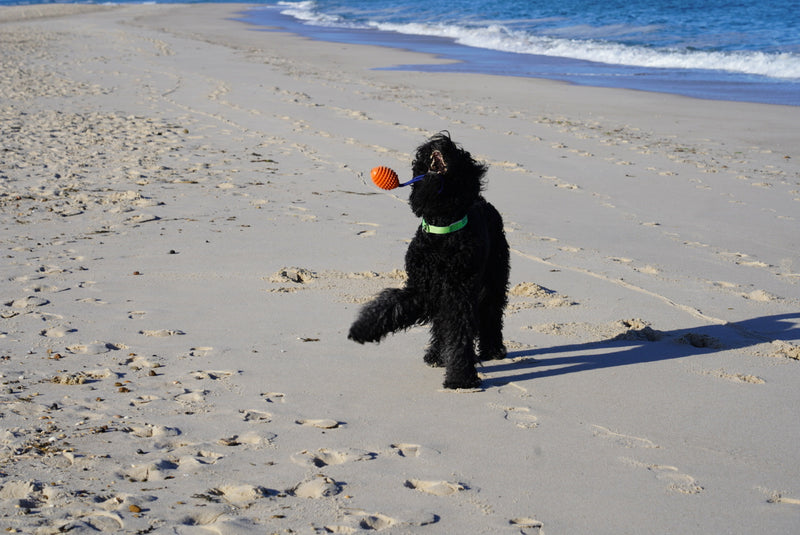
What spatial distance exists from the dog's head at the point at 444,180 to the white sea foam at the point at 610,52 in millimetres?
19559

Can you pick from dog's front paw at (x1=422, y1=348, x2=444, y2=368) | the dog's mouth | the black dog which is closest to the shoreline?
dog's front paw at (x1=422, y1=348, x2=444, y2=368)

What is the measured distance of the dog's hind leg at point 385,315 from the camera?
4469 mm

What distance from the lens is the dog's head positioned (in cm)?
417

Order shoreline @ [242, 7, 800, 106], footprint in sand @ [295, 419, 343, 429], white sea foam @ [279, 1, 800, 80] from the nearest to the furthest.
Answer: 1. footprint in sand @ [295, 419, 343, 429]
2. shoreline @ [242, 7, 800, 106]
3. white sea foam @ [279, 1, 800, 80]

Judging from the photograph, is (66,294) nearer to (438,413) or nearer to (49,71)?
(438,413)

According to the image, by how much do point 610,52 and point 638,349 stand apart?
2238 cm

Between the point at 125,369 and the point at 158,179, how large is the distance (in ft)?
16.4

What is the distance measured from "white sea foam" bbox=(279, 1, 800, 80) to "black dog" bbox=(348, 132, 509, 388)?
1952 cm

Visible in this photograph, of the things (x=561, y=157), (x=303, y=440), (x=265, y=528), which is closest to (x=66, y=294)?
(x=303, y=440)

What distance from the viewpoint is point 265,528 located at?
3.03 meters

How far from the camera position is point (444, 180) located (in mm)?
4195

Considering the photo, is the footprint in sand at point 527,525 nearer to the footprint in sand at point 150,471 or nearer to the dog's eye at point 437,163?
the footprint in sand at point 150,471

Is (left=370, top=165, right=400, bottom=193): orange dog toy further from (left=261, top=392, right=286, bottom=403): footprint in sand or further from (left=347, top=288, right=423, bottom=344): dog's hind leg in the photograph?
(left=261, top=392, right=286, bottom=403): footprint in sand

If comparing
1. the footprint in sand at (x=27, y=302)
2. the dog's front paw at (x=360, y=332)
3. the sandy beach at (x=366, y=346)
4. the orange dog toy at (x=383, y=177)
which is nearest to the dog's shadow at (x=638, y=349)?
the sandy beach at (x=366, y=346)
